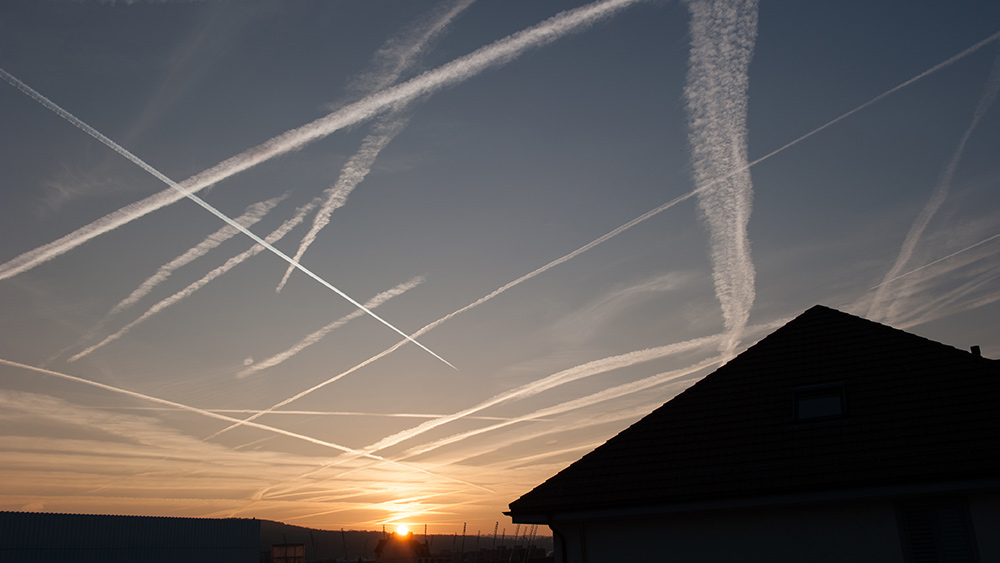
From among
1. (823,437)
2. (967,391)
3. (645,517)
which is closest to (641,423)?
(645,517)

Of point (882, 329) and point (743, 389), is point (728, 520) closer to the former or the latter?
point (743, 389)

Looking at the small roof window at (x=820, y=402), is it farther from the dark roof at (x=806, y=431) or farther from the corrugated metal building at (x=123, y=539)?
the corrugated metal building at (x=123, y=539)

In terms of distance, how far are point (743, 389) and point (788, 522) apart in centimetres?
385

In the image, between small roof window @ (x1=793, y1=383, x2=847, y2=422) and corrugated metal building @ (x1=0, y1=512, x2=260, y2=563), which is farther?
corrugated metal building @ (x1=0, y1=512, x2=260, y2=563)

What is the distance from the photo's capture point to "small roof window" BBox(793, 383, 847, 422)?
46.8ft

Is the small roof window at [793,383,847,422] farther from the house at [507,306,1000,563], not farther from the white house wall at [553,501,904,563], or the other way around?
the white house wall at [553,501,904,563]

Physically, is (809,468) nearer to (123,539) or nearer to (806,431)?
(806,431)

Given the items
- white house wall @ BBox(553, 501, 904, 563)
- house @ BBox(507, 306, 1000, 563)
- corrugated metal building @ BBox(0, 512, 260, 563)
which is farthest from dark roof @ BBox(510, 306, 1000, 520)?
corrugated metal building @ BBox(0, 512, 260, 563)

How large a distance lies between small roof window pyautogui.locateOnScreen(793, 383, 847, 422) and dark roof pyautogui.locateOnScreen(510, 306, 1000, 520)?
180 mm

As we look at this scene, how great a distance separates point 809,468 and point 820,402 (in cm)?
234

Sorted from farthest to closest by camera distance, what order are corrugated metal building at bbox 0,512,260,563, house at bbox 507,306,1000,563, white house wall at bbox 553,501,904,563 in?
corrugated metal building at bbox 0,512,260,563 → white house wall at bbox 553,501,904,563 → house at bbox 507,306,1000,563

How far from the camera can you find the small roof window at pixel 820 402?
14.2 meters

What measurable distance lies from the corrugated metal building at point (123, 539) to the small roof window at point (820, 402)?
114 feet

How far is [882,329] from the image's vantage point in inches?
637
